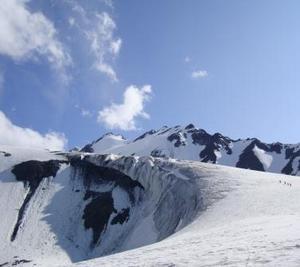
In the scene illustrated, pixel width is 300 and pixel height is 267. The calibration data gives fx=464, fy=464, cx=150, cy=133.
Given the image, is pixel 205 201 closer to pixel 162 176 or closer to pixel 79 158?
pixel 162 176

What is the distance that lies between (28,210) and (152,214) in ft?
88.1

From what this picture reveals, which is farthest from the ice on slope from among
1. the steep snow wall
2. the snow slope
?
the steep snow wall

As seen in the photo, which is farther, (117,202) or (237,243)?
(117,202)

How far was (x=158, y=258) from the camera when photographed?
21.8 m

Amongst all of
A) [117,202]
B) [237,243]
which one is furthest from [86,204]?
[237,243]

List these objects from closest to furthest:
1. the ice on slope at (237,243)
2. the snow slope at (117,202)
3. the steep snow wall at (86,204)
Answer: the ice on slope at (237,243) < the snow slope at (117,202) < the steep snow wall at (86,204)

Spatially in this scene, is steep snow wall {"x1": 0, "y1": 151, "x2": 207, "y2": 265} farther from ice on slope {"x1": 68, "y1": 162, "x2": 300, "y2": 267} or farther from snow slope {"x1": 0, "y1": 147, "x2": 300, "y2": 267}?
ice on slope {"x1": 68, "y1": 162, "x2": 300, "y2": 267}

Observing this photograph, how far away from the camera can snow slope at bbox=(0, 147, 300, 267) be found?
53.7 meters

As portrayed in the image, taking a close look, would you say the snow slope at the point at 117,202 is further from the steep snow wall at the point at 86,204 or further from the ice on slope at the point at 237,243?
the ice on slope at the point at 237,243

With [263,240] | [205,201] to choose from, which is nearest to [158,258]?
[263,240]

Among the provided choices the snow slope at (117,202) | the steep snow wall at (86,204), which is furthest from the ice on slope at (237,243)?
the steep snow wall at (86,204)

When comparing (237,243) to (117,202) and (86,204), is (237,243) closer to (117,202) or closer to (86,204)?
(117,202)

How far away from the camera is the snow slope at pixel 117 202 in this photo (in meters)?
53.7

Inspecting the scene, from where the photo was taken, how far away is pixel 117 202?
94.6 metres
